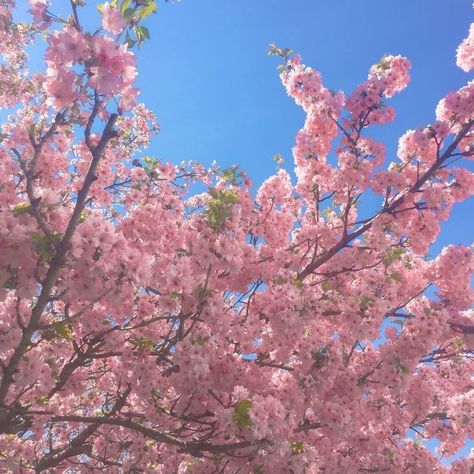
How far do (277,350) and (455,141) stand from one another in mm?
5451

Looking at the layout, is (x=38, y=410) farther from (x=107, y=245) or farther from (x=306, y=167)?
(x=306, y=167)

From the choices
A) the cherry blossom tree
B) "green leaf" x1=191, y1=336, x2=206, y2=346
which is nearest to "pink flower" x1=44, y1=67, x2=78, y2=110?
the cherry blossom tree

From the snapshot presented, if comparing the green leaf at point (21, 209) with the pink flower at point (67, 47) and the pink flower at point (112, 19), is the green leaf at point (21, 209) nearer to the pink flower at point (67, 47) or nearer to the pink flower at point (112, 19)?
the pink flower at point (67, 47)

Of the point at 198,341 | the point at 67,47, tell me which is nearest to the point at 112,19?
the point at 67,47

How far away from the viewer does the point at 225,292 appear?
870 centimetres

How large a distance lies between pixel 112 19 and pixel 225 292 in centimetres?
549

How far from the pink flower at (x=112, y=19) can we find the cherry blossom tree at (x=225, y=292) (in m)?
0.02

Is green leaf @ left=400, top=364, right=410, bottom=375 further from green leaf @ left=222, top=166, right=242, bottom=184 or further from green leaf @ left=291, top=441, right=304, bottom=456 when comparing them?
green leaf @ left=222, top=166, right=242, bottom=184

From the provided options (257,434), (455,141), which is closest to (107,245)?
(257,434)

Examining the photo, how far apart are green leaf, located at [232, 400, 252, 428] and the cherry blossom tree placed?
0.8 inches

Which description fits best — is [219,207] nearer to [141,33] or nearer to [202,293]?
[202,293]

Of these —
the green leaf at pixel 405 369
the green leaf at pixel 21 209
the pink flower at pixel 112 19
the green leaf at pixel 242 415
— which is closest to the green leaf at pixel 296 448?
the green leaf at pixel 242 415

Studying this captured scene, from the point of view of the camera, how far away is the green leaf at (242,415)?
5.36 meters

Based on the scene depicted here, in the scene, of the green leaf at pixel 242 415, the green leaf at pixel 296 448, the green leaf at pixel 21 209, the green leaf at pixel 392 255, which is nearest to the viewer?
the green leaf at pixel 21 209
